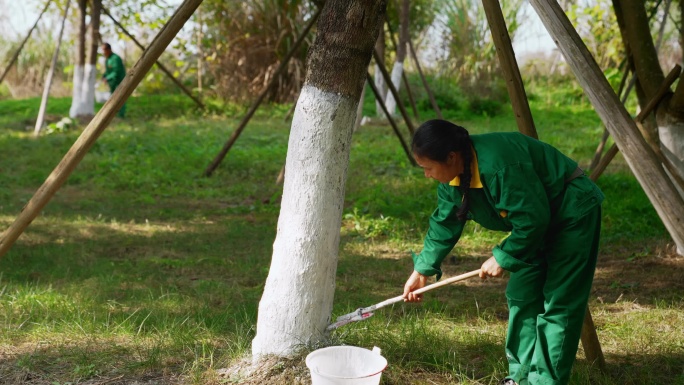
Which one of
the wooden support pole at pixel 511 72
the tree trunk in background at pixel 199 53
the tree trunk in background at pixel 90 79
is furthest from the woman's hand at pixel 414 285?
the tree trunk in background at pixel 199 53

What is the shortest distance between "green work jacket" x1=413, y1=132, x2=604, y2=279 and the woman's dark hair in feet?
0.17

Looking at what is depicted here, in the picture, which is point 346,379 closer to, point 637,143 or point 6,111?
point 637,143

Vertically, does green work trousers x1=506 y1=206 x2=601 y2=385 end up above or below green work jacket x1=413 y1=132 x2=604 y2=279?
below

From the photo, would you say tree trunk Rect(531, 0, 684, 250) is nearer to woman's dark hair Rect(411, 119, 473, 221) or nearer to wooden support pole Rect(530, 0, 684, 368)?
wooden support pole Rect(530, 0, 684, 368)

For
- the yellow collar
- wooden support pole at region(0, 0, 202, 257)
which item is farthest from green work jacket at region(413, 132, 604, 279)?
wooden support pole at region(0, 0, 202, 257)

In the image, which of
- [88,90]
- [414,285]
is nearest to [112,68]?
[88,90]

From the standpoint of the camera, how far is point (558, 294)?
333cm

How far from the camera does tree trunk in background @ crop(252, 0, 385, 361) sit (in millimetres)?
3588

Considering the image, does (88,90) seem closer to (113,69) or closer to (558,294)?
(113,69)

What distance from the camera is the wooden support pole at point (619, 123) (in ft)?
10.2

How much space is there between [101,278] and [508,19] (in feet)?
48.0

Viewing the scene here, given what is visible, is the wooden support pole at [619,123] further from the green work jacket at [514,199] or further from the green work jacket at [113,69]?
the green work jacket at [113,69]

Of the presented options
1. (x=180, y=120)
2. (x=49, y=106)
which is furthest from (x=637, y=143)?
(x=49, y=106)

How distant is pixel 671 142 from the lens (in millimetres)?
6262
